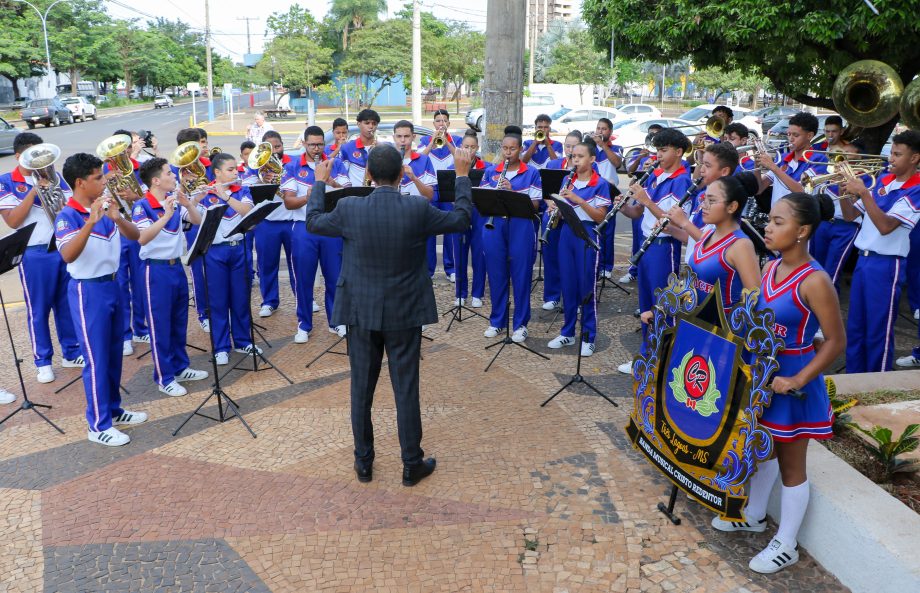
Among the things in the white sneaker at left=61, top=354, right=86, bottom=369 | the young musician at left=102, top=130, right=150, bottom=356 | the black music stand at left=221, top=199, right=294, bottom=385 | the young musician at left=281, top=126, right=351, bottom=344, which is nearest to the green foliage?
the black music stand at left=221, top=199, right=294, bottom=385

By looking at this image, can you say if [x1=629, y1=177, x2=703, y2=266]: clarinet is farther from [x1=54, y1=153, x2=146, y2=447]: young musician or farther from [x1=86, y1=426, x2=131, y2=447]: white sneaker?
[x1=86, y1=426, x2=131, y2=447]: white sneaker

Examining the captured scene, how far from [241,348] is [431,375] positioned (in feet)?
7.14

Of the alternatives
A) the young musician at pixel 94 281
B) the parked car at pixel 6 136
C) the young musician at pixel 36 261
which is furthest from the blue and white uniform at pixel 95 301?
the parked car at pixel 6 136

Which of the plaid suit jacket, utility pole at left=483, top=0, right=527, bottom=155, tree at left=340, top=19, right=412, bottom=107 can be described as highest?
tree at left=340, top=19, right=412, bottom=107

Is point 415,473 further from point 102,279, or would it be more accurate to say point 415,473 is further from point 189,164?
point 189,164

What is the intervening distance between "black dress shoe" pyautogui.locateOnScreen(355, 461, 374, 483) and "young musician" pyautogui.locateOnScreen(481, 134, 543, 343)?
3145 mm

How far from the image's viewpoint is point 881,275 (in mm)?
6000

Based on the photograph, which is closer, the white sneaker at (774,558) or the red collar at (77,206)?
the white sneaker at (774,558)

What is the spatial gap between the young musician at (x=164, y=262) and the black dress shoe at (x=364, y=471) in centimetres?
242

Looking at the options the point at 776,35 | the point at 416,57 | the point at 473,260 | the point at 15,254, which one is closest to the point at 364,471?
the point at 15,254

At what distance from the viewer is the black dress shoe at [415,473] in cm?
481

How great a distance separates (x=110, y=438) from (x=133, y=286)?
2596mm

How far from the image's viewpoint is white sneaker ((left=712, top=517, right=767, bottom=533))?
422cm

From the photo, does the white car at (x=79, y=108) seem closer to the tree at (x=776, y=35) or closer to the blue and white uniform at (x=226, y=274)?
the blue and white uniform at (x=226, y=274)
